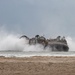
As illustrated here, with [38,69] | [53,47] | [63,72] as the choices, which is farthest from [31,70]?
[53,47]

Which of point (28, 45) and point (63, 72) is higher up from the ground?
point (28, 45)

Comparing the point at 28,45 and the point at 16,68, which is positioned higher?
the point at 28,45

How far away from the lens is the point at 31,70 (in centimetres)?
1795

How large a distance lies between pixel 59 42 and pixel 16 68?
222 ft

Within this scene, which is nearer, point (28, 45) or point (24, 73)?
point (24, 73)

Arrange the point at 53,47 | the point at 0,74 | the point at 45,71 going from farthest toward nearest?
the point at 53,47 < the point at 45,71 < the point at 0,74

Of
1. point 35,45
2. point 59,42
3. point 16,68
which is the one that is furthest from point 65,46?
point 16,68

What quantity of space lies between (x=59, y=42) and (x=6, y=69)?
68237 mm

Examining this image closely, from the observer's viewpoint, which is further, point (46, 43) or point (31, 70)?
point (46, 43)

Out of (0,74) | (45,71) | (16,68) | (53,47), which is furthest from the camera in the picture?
(53,47)

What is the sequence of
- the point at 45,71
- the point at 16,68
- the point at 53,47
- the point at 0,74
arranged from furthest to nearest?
the point at 53,47, the point at 16,68, the point at 45,71, the point at 0,74

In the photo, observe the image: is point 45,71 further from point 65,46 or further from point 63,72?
point 65,46

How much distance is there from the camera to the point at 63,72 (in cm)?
1702

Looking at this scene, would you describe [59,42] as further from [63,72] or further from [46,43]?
[63,72]
